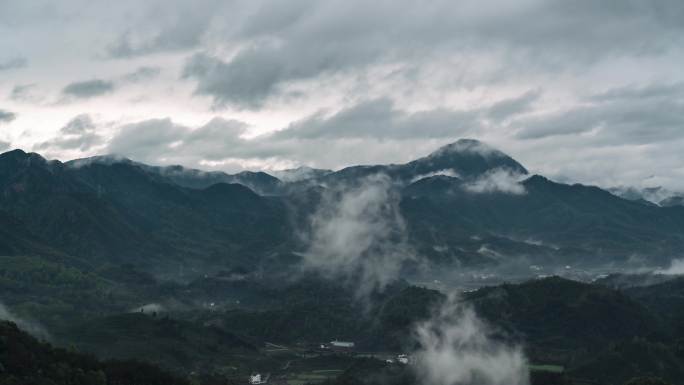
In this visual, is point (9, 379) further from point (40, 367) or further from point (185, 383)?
point (185, 383)

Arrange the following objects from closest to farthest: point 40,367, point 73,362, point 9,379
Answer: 1. point 9,379
2. point 40,367
3. point 73,362

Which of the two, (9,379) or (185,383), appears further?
(185,383)

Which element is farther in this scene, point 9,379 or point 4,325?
point 4,325

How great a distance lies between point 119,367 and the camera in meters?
199

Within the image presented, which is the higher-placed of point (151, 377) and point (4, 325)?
point (4, 325)

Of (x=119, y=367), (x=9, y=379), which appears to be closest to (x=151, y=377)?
(x=119, y=367)

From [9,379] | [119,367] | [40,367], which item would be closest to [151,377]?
[119,367]

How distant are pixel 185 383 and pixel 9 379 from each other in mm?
51289

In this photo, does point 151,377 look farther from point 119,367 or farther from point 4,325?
point 4,325

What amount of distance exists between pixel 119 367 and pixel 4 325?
97.0ft

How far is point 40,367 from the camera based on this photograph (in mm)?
175250

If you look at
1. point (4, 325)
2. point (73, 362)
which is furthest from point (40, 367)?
point (4, 325)

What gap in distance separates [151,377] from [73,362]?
66.4 feet

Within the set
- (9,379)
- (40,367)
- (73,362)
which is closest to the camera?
(9,379)
